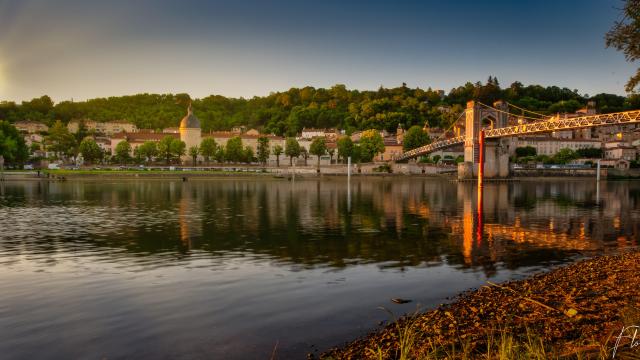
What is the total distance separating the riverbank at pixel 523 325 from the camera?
7.16m

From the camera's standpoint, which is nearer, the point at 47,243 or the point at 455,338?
the point at 455,338

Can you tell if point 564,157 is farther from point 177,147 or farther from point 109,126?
point 109,126

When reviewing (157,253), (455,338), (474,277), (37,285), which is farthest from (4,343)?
(474,277)

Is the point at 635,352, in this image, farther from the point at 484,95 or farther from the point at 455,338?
the point at 484,95

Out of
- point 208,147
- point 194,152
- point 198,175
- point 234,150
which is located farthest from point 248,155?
point 198,175

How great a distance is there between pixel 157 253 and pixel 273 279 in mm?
5739

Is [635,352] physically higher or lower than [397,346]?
higher

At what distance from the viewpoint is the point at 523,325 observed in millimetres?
8781

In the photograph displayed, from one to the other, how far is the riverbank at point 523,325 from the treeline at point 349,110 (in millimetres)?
138062

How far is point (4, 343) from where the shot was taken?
894cm

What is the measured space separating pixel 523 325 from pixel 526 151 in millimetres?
133150

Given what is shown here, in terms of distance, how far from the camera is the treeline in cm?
15650

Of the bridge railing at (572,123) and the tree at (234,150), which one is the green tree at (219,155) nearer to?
the tree at (234,150)

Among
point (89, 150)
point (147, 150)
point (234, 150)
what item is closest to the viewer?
point (89, 150)
